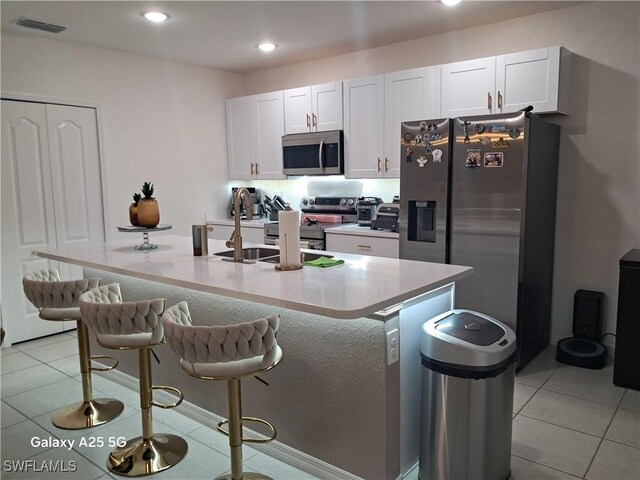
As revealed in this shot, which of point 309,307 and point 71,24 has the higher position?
point 71,24

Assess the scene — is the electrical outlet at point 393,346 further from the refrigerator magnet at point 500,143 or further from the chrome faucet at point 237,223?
the refrigerator magnet at point 500,143

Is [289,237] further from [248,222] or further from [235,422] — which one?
[248,222]

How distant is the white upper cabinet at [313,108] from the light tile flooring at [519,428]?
293 cm

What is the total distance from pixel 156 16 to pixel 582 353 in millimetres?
4185

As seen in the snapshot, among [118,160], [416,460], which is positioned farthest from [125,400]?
[118,160]

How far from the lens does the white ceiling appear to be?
3.55 metres

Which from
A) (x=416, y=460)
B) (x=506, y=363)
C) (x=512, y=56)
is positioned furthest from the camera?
(x=512, y=56)

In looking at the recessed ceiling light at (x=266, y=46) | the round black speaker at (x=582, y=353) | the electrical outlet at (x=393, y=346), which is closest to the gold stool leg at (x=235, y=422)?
the electrical outlet at (x=393, y=346)

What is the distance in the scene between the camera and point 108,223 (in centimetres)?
481

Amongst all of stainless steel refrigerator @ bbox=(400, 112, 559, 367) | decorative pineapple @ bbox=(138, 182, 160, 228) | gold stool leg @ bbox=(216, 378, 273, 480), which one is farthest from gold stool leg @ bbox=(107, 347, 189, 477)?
stainless steel refrigerator @ bbox=(400, 112, 559, 367)

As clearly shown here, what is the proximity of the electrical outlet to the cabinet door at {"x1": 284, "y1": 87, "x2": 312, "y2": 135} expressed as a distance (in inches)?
135

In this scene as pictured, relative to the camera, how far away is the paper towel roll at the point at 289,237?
92.2 inches

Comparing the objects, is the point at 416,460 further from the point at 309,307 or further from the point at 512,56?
the point at 512,56

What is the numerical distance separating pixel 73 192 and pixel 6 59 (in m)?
1.24
